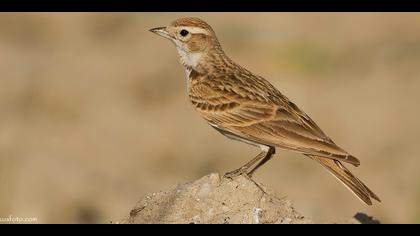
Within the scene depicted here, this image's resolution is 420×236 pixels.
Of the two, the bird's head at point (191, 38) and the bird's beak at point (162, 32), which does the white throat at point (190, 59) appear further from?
the bird's beak at point (162, 32)

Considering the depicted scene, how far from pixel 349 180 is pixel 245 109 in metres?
1.46

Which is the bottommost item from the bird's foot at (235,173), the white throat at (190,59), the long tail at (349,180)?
the bird's foot at (235,173)

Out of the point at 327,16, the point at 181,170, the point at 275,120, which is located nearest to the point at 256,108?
the point at 275,120

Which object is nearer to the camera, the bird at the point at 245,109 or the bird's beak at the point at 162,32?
the bird at the point at 245,109

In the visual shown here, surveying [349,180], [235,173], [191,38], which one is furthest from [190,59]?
[349,180]

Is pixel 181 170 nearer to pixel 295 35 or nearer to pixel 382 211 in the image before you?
pixel 382 211

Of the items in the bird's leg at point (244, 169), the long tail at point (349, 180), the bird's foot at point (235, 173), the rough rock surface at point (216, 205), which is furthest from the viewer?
the bird's leg at point (244, 169)

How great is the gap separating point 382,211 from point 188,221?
20.0 ft

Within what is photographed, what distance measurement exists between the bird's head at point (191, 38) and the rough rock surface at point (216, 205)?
7.23 ft

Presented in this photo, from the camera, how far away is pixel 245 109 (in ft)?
31.1

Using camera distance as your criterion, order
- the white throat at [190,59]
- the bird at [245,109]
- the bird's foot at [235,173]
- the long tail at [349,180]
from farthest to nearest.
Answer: the white throat at [190,59] → the bird at [245,109] → the bird's foot at [235,173] → the long tail at [349,180]

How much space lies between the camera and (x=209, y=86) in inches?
384

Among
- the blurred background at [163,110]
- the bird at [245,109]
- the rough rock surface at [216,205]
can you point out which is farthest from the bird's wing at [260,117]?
the blurred background at [163,110]

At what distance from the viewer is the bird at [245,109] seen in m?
8.77
